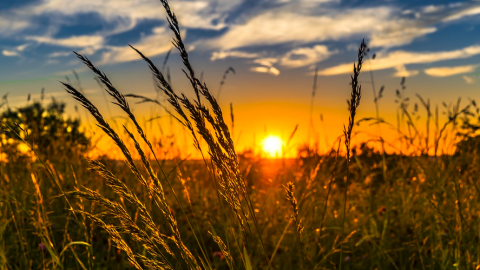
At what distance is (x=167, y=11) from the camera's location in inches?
54.4

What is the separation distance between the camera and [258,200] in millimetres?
4688

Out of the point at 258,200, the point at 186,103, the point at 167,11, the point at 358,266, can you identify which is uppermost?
the point at 167,11

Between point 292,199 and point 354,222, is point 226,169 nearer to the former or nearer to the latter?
point 292,199

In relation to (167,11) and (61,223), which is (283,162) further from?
(167,11)

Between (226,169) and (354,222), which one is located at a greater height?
(226,169)

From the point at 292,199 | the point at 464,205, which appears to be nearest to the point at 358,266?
the point at 464,205

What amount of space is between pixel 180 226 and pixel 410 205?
201 centimetres

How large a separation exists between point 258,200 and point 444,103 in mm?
2268

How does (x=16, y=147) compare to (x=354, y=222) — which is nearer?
(x=354, y=222)

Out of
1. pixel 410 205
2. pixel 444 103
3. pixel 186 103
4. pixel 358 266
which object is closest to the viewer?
pixel 186 103

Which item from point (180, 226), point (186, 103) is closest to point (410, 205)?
point (180, 226)

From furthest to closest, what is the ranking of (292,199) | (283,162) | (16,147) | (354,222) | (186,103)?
1. (16,147)
2. (283,162)
3. (354,222)
4. (292,199)
5. (186,103)

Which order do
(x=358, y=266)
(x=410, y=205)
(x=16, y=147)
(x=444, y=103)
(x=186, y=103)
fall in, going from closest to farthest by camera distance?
(x=186, y=103)
(x=358, y=266)
(x=410, y=205)
(x=444, y=103)
(x=16, y=147)

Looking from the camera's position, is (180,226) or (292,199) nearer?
(292,199)
